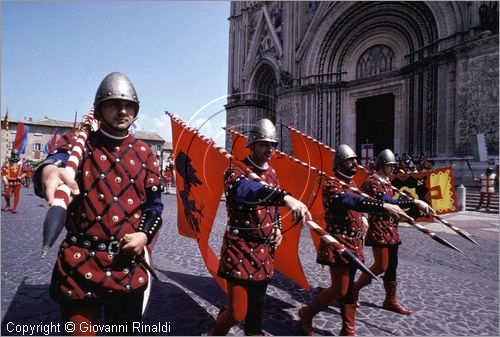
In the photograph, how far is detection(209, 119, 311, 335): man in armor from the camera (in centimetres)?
257

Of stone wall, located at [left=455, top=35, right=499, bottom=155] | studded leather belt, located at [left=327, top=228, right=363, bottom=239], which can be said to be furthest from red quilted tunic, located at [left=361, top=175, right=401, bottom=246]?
stone wall, located at [left=455, top=35, right=499, bottom=155]

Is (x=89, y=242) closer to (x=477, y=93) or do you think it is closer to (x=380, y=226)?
(x=380, y=226)

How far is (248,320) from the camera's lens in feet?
8.85

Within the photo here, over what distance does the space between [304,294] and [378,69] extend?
17674 mm

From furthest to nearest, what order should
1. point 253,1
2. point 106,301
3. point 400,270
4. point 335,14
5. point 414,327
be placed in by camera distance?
point 253,1
point 335,14
point 400,270
point 414,327
point 106,301

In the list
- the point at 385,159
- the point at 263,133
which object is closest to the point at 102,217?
the point at 263,133

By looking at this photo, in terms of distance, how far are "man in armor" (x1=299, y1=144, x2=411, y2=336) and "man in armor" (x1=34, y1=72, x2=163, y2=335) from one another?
6.17 feet

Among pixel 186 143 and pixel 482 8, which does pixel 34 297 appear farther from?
pixel 482 8

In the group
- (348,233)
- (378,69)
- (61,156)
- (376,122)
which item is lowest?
(348,233)

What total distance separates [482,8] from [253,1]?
16.5 m

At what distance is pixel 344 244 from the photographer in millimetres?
3279

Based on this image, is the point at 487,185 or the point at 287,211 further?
the point at 487,185

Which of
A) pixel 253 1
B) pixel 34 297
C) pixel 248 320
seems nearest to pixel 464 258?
pixel 248 320

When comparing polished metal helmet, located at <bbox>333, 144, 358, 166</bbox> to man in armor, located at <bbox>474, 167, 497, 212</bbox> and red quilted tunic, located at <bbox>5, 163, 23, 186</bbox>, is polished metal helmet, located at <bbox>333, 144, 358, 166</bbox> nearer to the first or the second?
man in armor, located at <bbox>474, 167, 497, 212</bbox>
